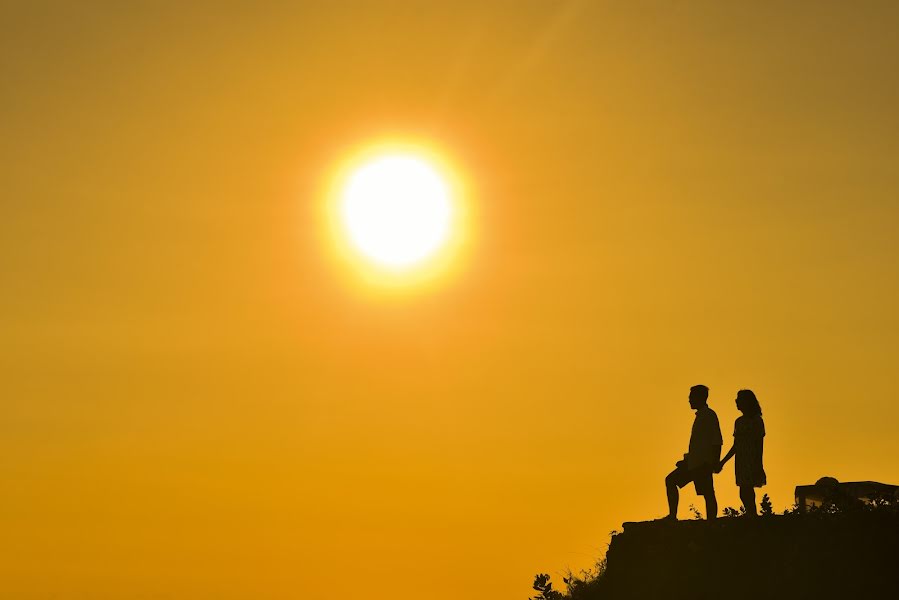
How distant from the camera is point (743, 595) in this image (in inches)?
838

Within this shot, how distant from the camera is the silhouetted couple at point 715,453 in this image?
20.8 meters

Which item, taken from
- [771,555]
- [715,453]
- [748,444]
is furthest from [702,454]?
[771,555]

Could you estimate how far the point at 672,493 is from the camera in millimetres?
21938

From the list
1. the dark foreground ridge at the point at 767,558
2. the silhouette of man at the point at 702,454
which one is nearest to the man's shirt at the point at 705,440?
the silhouette of man at the point at 702,454

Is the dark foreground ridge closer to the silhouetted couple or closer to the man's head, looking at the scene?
the silhouetted couple

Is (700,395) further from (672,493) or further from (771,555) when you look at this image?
(771,555)

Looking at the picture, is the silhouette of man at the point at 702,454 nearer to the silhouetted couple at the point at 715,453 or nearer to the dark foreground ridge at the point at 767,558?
the silhouetted couple at the point at 715,453

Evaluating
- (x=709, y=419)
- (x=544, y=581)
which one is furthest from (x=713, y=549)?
(x=544, y=581)

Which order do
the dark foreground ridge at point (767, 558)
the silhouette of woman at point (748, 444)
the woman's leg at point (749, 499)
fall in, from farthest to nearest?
the woman's leg at point (749, 499)
the silhouette of woman at point (748, 444)
the dark foreground ridge at point (767, 558)

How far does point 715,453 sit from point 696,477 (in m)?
0.58

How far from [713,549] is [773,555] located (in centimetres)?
113

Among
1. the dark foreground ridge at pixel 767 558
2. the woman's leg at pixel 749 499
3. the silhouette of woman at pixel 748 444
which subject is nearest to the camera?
the dark foreground ridge at pixel 767 558

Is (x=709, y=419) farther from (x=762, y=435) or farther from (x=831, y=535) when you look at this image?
(x=831, y=535)

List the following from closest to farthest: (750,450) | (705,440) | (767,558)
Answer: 1. (750,450)
2. (705,440)
3. (767,558)
